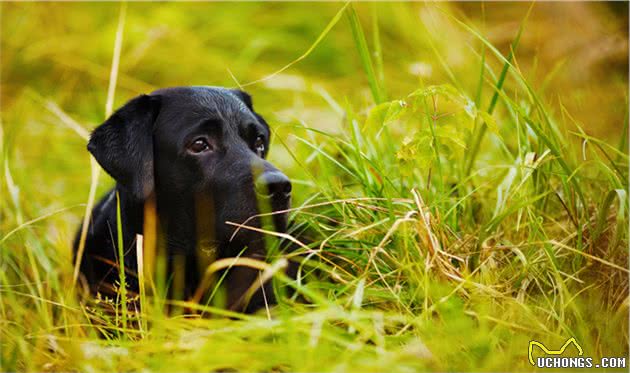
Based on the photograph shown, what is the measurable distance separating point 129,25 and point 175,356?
457 centimetres

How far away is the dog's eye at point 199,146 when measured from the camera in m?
2.99

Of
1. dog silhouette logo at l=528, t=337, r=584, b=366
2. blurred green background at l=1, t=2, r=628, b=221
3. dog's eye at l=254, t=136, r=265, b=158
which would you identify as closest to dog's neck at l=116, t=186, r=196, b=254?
dog's eye at l=254, t=136, r=265, b=158

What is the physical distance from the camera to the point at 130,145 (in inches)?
116

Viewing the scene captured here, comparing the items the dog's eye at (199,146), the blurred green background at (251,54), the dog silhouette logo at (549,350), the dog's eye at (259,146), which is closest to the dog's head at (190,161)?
the dog's eye at (199,146)

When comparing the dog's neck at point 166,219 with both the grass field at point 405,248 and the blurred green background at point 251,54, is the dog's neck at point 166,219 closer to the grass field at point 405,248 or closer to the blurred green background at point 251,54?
the grass field at point 405,248

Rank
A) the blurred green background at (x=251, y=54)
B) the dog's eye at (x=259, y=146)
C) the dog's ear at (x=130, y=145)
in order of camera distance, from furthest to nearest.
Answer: the blurred green background at (x=251, y=54), the dog's eye at (x=259, y=146), the dog's ear at (x=130, y=145)

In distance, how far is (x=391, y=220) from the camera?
9.48ft

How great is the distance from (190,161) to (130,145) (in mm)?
236

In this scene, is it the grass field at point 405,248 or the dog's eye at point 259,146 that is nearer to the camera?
the grass field at point 405,248

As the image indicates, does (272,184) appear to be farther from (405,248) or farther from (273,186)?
(405,248)

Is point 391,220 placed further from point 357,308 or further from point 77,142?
point 77,142

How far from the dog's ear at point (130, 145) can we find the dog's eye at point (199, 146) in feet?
0.52

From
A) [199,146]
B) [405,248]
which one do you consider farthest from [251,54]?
[405,248]

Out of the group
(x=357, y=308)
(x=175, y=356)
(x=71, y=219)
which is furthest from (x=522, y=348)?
(x=71, y=219)
